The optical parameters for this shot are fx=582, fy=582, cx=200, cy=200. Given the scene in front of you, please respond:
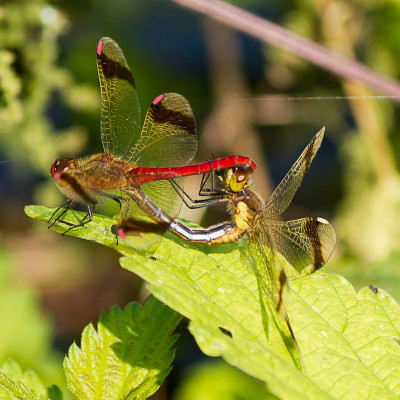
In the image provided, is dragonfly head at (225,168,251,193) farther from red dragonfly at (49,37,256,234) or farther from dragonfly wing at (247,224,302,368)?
dragonfly wing at (247,224,302,368)

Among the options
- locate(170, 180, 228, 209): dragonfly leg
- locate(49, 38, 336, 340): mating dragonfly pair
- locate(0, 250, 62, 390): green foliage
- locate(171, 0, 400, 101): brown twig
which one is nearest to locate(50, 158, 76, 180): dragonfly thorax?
locate(49, 38, 336, 340): mating dragonfly pair

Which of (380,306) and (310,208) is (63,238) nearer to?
(310,208)

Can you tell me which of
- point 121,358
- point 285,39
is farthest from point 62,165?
point 285,39

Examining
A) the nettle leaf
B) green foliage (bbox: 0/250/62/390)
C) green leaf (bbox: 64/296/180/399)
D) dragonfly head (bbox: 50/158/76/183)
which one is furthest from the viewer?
green foliage (bbox: 0/250/62/390)

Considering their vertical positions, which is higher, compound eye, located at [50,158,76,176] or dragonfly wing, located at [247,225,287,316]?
compound eye, located at [50,158,76,176]

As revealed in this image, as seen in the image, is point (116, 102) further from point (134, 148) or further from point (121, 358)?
point (121, 358)

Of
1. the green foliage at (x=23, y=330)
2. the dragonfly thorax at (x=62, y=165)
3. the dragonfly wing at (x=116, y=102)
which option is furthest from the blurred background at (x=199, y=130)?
the dragonfly thorax at (x=62, y=165)
